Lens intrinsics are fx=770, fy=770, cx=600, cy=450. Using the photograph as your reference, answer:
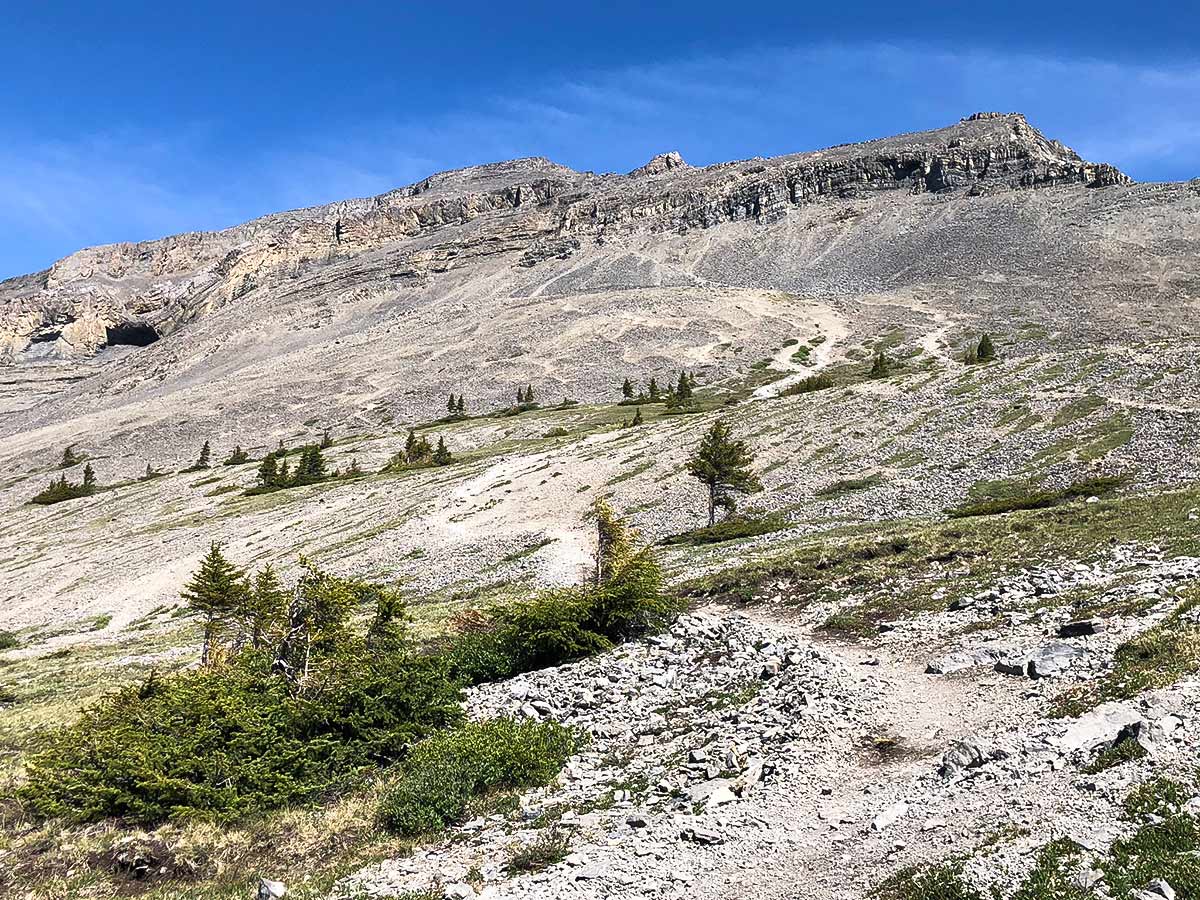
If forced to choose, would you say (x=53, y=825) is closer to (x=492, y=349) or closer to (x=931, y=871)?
(x=931, y=871)

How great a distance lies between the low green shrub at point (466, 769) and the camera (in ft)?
38.7

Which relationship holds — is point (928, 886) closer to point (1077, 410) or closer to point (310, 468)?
point (1077, 410)

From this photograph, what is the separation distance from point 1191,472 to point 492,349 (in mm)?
107584

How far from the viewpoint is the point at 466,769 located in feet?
41.0

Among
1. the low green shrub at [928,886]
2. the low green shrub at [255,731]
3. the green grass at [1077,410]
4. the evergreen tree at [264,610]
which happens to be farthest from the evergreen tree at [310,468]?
the low green shrub at [928,886]

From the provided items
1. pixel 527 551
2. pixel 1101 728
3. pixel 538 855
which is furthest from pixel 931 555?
pixel 527 551

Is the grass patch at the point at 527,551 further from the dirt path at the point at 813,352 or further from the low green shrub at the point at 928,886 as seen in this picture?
the dirt path at the point at 813,352

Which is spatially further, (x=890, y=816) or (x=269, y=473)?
(x=269, y=473)

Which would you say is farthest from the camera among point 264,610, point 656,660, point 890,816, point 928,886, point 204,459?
point 204,459

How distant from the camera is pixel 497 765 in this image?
12656 millimetres

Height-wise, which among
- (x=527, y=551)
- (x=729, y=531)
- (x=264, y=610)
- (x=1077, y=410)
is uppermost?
(x=1077, y=410)

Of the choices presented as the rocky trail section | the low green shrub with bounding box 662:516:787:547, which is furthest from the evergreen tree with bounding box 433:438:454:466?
the rocky trail section

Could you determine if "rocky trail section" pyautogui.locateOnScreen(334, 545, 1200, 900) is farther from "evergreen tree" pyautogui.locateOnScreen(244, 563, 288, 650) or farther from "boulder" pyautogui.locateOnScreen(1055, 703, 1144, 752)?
"evergreen tree" pyautogui.locateOnScreen(244, 563, 288, 650)

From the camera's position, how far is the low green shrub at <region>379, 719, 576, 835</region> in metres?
11.8
